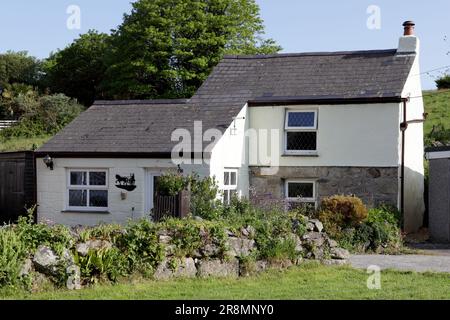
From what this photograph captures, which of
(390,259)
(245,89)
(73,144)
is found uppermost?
(245,89)

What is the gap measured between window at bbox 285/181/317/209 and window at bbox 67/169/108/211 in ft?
18.0

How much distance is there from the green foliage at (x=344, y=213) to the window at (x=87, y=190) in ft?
21.6

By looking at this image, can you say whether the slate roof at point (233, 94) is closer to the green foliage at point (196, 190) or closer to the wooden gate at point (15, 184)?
the wooden gate at point (15, 184)

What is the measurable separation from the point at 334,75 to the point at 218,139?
480 centimetres

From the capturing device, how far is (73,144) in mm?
21562

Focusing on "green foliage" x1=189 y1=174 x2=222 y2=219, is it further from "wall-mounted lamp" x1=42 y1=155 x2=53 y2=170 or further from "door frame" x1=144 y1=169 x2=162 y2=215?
"wall-mounted lamp" x1=42 y1=155 x2=53 y2=170

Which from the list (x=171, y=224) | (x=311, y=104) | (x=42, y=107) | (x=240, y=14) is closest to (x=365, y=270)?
(x=171, y=224)

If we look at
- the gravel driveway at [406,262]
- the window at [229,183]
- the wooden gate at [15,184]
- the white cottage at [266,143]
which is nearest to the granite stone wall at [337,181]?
the white cottage at [266,143]

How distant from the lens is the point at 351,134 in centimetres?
2153

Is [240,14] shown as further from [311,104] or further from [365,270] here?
[365,270]

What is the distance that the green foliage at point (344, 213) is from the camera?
1845 cm

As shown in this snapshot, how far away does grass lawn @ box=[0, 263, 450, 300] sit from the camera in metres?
11.0

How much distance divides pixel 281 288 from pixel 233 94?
1176 cm
